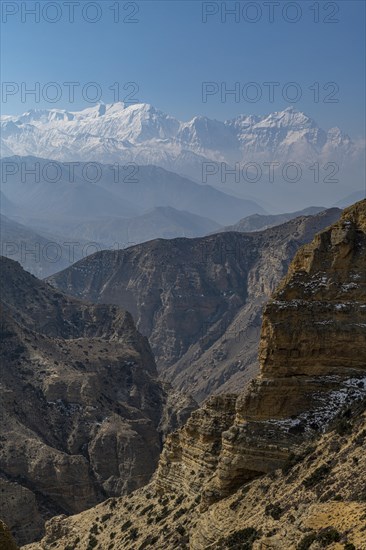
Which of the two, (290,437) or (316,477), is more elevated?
(290,437)

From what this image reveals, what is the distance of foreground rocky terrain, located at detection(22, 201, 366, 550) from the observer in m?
43.3

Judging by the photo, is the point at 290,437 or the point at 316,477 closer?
the point at 316,477

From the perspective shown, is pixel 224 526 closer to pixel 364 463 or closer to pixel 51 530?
pixel 364 463

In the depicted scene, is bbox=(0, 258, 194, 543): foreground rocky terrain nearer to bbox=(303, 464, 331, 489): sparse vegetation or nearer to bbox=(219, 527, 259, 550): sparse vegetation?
bbox=(219, 527, 259, 550): sparse vegetation

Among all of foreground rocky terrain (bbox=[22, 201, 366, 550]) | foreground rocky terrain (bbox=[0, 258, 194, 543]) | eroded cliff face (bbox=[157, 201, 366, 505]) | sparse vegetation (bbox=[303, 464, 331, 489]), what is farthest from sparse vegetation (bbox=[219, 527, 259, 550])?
foreground rocky terrain (bbox=[0, 258, 194, 543])

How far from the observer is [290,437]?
164ft

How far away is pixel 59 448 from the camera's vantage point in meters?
122

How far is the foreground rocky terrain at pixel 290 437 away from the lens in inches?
1706

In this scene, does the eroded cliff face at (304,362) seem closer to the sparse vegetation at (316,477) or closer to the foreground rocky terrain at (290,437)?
the foreground rocky terrain at (290,437)

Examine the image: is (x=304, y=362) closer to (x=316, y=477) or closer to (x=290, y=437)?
(x=290, y=437)

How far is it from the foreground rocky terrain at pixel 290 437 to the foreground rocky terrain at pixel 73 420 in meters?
40.4

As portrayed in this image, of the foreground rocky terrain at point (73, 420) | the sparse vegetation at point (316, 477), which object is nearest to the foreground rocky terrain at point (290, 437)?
the sparse vegetation at point (316, 477)

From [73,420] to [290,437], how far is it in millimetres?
81008

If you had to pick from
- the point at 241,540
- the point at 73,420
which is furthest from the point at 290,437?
the point at 73,420
